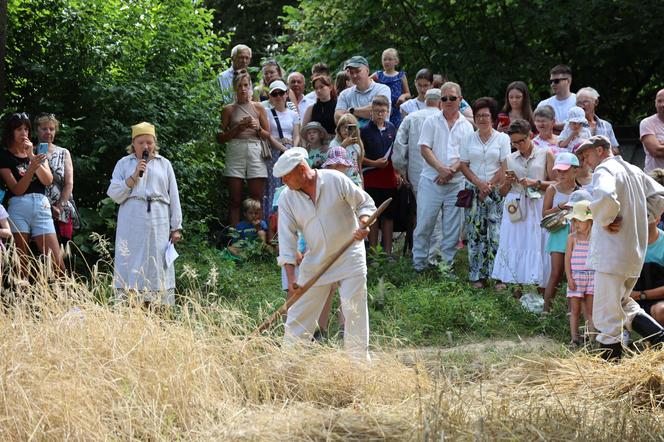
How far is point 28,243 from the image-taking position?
10875 mm

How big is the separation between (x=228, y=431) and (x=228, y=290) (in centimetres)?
527

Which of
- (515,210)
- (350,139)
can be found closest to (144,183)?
(350,139)

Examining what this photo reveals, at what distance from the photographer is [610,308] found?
29.2 feet

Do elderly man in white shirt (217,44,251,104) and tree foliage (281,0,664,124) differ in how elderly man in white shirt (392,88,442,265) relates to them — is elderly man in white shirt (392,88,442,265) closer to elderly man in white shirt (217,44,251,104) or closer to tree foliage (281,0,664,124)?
elderly man in white shirt (217,44,251,104)

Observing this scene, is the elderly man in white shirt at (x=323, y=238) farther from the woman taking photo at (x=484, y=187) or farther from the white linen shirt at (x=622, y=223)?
the woman taking photo at (x=484, y=187)

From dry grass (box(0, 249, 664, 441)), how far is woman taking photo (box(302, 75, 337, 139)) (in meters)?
4.99

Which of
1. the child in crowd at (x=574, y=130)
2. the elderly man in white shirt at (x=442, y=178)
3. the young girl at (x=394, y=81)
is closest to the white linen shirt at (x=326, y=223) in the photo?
the elderly man in white shirt at (x=442, y=178)

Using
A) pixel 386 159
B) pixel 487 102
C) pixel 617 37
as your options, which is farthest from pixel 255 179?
pixel 617 37

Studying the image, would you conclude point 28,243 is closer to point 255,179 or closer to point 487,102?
point 255,179

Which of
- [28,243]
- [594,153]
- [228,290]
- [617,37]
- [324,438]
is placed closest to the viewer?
[324,438]

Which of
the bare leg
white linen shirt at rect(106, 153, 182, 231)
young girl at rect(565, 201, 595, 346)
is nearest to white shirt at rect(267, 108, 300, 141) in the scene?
white linen shirt at rect(106, 153, 182, 231)

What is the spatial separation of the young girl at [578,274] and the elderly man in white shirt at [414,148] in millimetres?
2770

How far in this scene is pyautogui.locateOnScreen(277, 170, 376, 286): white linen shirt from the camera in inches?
338

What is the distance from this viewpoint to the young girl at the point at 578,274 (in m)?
10.0
